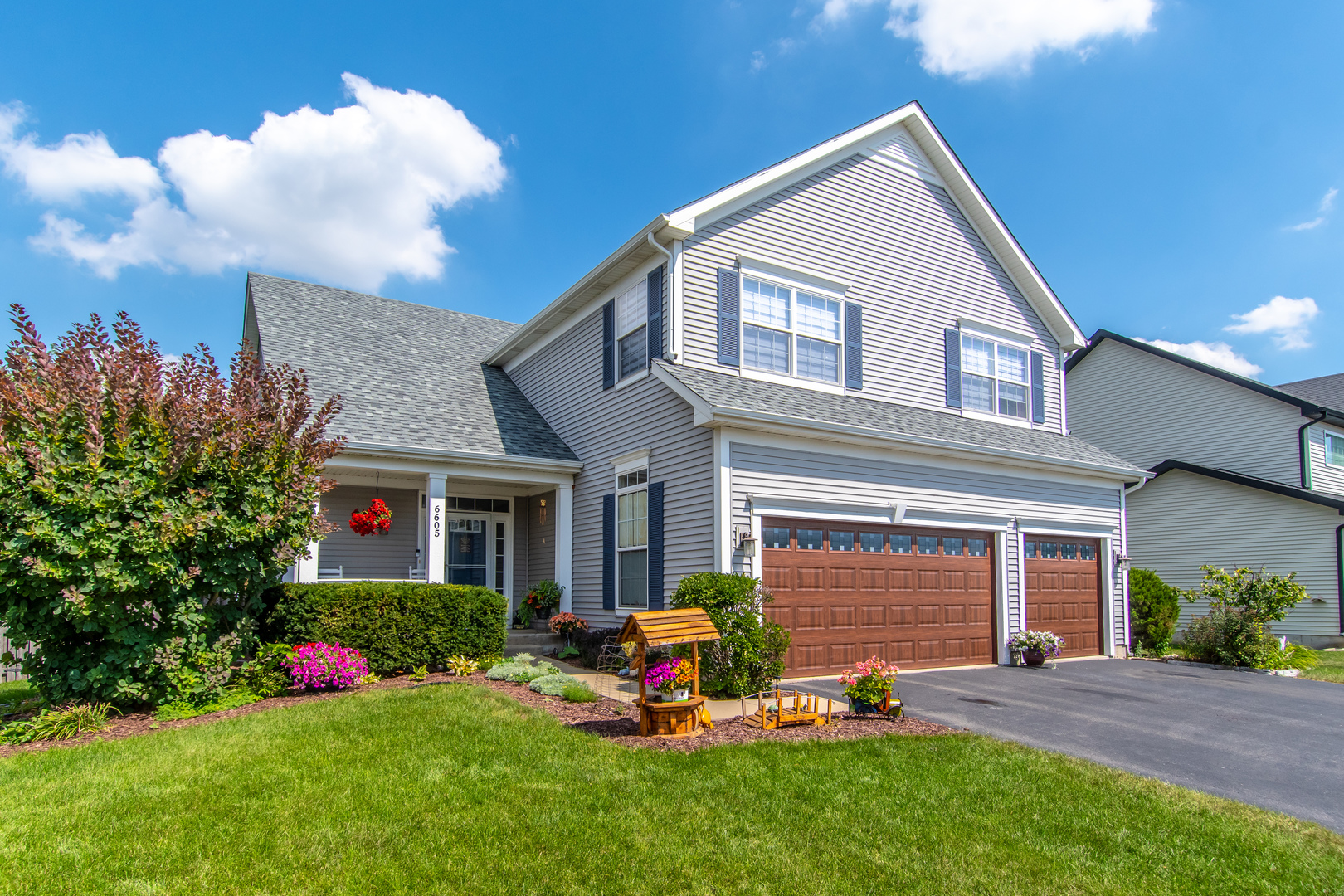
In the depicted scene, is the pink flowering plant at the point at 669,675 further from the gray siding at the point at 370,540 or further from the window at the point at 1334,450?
the window at the point at 1334,450

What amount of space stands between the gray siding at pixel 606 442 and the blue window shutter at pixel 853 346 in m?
3.42

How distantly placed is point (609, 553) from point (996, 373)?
8.45 meters

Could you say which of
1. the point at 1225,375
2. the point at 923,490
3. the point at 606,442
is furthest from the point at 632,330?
the point at 1225,375

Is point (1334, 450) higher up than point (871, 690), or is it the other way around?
point (1334, 450)

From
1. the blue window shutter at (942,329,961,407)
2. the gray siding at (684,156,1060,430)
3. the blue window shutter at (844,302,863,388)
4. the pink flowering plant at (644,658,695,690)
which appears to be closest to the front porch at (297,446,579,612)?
the gray siding at (684,156,1060,430)

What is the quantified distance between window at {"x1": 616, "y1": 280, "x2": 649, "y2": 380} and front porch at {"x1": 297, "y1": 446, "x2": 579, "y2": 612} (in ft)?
7.40

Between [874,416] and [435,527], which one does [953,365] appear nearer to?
[874,416]

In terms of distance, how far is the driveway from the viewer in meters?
6.36

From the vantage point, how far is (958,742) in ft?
23.0

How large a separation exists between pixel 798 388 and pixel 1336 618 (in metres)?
15.0

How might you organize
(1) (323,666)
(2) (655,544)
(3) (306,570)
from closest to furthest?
(1) (323,666)
(2) (655,544)
(3) (306,570)

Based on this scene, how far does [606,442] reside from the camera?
1280cm

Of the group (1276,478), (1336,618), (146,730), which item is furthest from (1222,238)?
(146,730)

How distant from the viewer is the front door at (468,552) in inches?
575
